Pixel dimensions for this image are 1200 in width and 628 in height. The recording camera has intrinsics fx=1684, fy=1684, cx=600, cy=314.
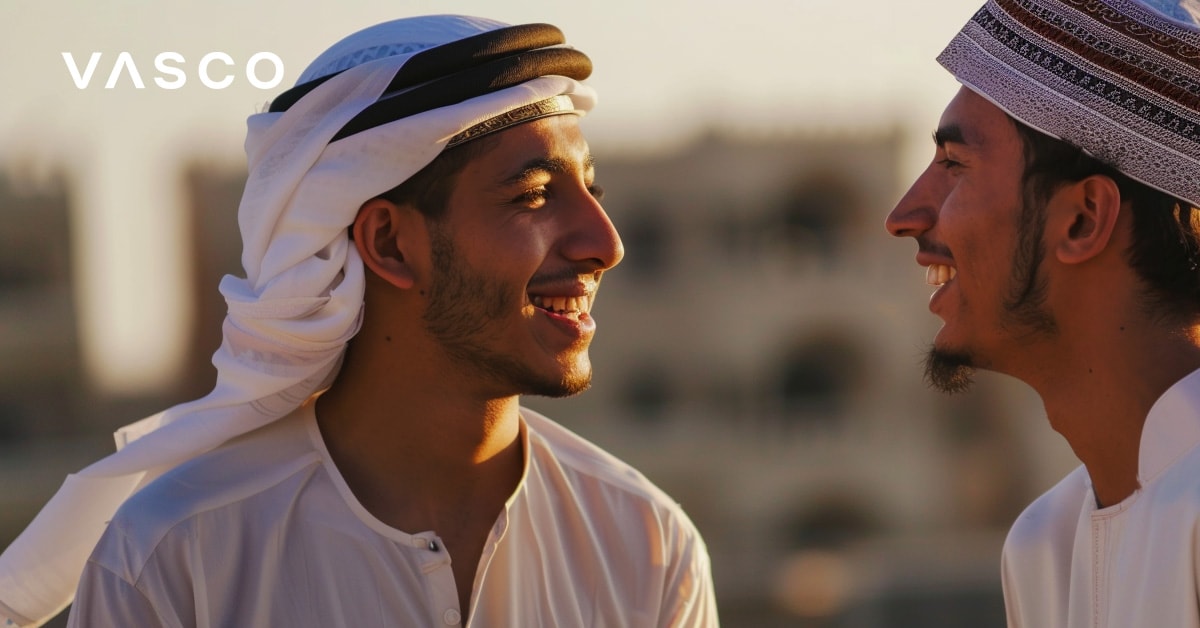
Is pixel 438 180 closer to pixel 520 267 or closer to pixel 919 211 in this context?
pixel 520 267

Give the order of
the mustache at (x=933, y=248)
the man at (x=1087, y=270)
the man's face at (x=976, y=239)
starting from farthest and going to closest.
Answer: the mustache at (x=933, y=248), the man's face at (x=976, y=239), the man at (x=1087, y=270)

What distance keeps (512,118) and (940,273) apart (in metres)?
0.99

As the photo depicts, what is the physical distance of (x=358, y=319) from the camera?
368 centimetres

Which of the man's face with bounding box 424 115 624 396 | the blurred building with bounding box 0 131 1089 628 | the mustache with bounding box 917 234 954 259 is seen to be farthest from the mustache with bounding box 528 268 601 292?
the blurred building with bounding box 0 131 1089 628

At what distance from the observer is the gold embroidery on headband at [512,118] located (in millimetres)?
3703

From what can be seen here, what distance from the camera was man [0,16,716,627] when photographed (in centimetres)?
350

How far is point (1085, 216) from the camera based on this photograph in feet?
10.9

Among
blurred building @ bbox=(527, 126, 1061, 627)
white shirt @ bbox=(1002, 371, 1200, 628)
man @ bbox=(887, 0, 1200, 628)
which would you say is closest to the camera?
white shirt @ bbox=(1002, 371, 1200, 628)

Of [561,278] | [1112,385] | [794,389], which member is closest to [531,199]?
[561,278]

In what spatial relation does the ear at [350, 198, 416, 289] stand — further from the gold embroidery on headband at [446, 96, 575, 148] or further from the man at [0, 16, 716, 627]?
the gold embroidery on headband at [446, 96, 575, 148]

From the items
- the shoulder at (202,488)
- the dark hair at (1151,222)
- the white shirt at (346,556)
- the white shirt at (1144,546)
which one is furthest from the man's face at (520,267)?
the white shirt at (1144,546)

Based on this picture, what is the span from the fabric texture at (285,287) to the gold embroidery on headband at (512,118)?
0.9 inches

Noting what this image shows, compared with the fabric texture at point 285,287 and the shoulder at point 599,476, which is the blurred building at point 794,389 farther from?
the fabric texture at point 285,287

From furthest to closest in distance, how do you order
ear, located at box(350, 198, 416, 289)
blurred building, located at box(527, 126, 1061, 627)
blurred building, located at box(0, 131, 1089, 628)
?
blurred building, located at box(527, 126, 1061, 627), blurred building, located at box(0, 131, 1089, 628), ear, located at box(350, 198, 416, 289)
